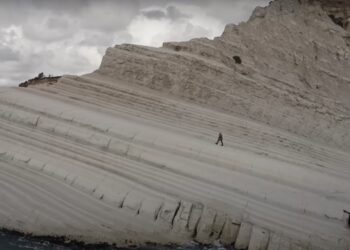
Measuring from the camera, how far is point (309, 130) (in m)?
17.8

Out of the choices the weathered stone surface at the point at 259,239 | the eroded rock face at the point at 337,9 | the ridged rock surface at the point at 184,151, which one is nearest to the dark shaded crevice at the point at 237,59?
the ridged rock surface at the point at 184,151

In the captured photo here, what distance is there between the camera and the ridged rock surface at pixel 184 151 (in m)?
12.4

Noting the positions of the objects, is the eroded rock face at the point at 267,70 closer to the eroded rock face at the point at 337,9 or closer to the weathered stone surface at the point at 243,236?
the eroded rock face at the point at 337,9

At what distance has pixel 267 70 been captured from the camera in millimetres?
19188

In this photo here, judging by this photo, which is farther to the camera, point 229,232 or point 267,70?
point 267,70

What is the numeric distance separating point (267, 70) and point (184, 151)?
622 cm

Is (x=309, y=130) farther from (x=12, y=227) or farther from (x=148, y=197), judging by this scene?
(x=12, y=227)

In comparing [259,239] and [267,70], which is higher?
[267,70]

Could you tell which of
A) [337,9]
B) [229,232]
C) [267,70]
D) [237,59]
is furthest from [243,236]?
[337,9]

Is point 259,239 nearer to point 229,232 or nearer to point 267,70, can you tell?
point 229,232

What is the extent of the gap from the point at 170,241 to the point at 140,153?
2.58 meters

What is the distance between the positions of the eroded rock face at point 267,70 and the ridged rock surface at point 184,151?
45mm

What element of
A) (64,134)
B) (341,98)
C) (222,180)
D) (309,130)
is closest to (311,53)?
(341,98)

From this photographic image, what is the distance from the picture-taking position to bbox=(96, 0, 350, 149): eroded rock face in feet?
56.4
